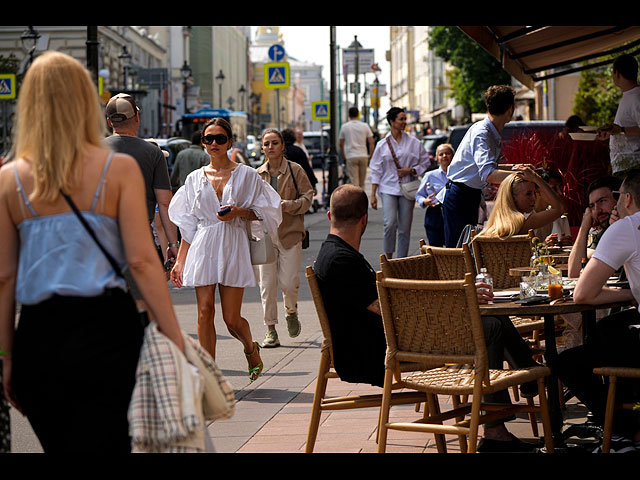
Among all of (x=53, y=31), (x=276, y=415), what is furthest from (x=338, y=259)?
(x=53, y=31)

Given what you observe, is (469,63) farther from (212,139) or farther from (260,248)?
(212,139)

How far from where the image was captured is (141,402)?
359cm

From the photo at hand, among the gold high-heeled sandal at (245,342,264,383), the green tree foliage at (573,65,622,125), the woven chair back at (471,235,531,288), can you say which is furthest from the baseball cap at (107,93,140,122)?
the green tree foliage at (573,65,622,125)

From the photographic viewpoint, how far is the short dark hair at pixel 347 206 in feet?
19.5

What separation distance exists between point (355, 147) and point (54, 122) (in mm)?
20220

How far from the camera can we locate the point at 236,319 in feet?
26.7

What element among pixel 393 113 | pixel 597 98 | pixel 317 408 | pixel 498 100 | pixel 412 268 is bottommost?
pixel 317 408

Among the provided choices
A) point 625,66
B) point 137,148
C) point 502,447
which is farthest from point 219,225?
point 625,66

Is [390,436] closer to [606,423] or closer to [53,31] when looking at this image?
[606,423]

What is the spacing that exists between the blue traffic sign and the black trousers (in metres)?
27.7

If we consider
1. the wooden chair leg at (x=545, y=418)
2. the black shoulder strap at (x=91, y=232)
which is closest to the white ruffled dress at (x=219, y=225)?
the wooden chair leg at (x=545, y=418)

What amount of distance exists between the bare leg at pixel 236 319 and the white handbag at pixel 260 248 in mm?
274
